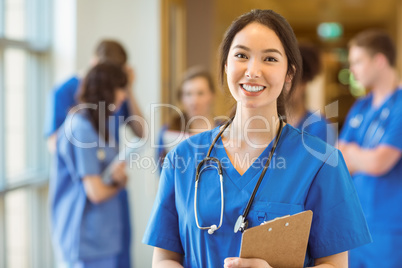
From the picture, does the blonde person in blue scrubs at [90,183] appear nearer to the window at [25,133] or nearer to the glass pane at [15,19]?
the window at [25,133]

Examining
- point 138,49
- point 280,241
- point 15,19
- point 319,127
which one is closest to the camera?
point 280,241

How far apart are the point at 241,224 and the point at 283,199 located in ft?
0.35

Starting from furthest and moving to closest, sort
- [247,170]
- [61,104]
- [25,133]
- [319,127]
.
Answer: [25,133] → [61,104] → [319,127] → [247,170]

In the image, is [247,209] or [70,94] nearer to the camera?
[247,209]

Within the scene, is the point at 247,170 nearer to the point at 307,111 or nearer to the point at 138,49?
the point at 307,111

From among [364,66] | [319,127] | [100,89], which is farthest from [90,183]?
[364,66]

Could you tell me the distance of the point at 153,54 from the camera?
3.03m

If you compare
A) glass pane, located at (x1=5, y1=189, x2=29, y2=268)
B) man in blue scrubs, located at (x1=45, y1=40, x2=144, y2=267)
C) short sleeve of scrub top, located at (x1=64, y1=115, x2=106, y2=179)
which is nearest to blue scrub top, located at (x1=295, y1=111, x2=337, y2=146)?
short sleeve of scrub top, located at (x1=64, y1=115, x2=106, y2=179)

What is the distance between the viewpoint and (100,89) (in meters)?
1.99

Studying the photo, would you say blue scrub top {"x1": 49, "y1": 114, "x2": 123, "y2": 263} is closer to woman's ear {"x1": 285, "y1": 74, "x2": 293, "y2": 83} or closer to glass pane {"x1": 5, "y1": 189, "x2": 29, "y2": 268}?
glass pane {"x1": 5, "y1": 189, "x2": 29, "y2": 268}

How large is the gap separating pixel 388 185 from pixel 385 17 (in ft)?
25.4

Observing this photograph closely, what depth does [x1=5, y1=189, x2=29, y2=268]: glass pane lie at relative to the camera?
2.52 metres

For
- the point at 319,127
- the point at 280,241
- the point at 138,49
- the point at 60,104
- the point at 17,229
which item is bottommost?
the point at 17,229

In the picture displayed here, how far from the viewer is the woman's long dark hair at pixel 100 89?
198 centimetres
